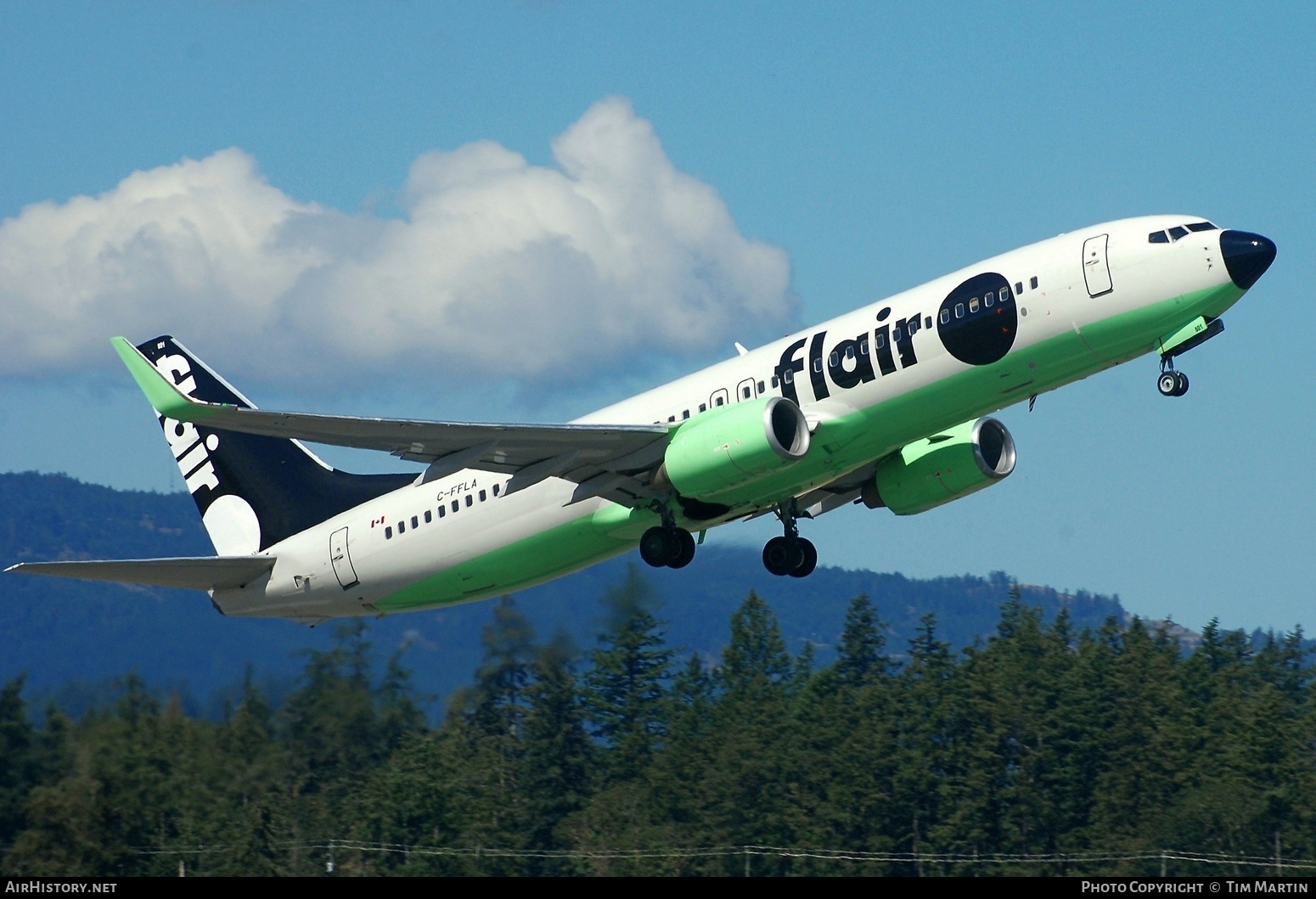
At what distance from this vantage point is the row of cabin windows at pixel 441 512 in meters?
38.0

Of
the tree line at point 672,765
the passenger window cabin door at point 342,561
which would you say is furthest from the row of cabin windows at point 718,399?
the tree line at point 672,765

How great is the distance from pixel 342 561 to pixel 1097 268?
1800cm

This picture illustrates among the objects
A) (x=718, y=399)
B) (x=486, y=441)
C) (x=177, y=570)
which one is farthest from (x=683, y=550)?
(x=177, y=570)

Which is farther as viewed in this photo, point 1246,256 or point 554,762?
point 554,762

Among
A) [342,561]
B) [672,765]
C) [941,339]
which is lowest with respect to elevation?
[672,765]

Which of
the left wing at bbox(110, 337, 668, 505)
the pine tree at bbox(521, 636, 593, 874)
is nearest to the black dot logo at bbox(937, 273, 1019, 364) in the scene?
the left wing at bbox(110, 337, 668, 505)

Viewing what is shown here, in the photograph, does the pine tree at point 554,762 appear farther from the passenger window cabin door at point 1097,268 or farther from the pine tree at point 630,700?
the passenger window cabin door at point 1097,268

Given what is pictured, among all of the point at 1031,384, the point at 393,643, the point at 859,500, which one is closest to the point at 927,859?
the point at 393,643

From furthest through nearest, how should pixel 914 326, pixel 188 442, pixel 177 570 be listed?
1. pixel 188 442
2. pixel 177 570
3. pixel 914 326

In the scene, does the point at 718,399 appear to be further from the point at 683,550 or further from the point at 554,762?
the point at 554,762

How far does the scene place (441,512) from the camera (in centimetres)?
3853

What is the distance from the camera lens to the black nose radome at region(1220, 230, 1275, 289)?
3228 centimetres

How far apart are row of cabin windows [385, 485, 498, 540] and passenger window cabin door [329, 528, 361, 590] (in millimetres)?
1184

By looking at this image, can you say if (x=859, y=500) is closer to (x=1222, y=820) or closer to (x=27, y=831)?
(x=27, y=831)
